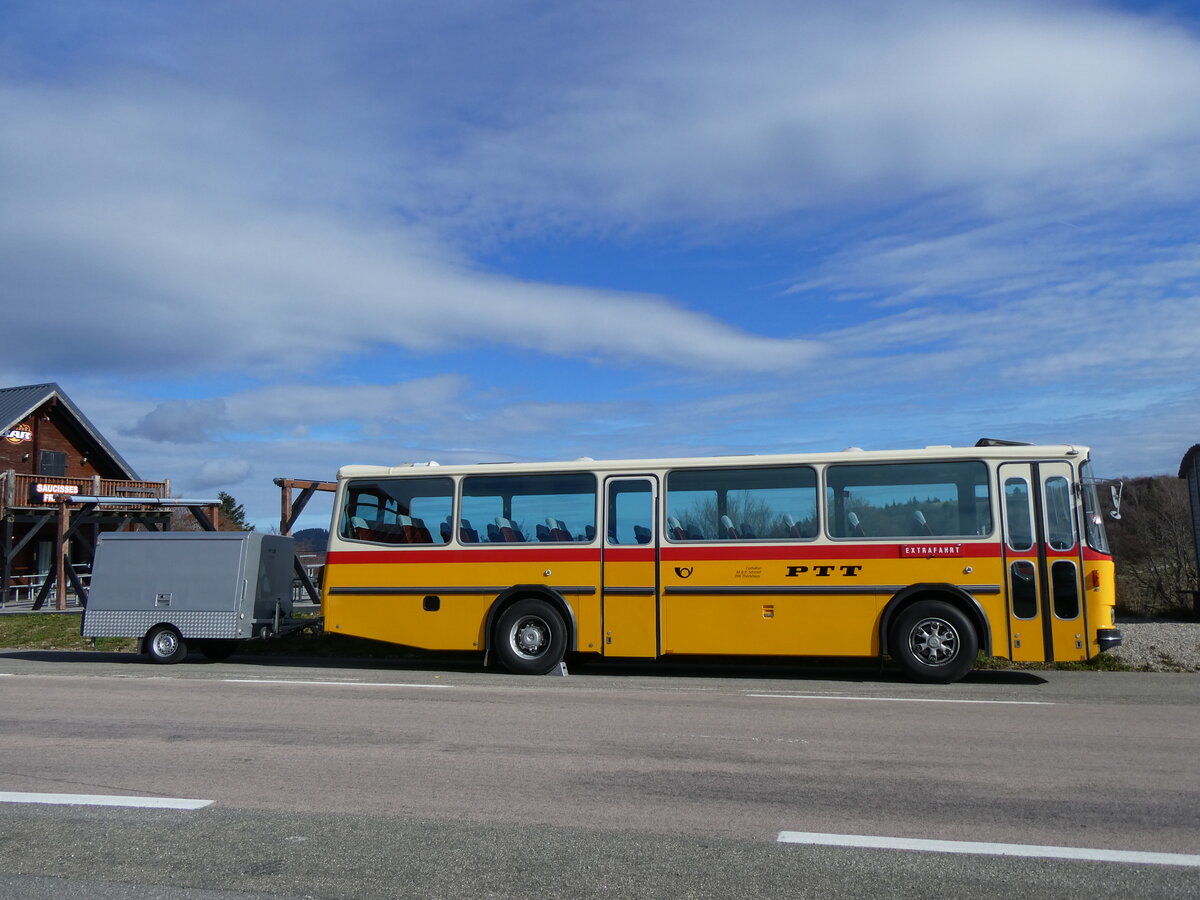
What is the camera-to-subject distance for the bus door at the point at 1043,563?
11.9m

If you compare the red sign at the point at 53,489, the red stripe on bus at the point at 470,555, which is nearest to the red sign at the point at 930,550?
the red stripe on bus at the point at 470,555

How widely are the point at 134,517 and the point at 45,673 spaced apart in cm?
2108

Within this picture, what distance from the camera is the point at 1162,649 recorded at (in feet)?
45.2

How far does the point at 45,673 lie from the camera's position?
13766 millimetres

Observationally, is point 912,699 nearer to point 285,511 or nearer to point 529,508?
point 529,508

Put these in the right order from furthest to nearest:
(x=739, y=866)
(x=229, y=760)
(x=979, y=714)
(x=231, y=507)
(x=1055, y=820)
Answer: (x=231, y=507)
(x=979, y=714)
(x=229, y=760)
(x=1055, y=820)
(x=739, y=866)

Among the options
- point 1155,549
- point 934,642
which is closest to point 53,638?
point 934,642

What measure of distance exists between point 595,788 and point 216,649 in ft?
36.7

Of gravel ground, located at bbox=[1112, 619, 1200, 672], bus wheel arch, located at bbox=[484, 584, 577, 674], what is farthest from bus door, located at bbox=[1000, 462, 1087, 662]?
bus wheel arch, located at bbox=[484, 584, 577, 674]

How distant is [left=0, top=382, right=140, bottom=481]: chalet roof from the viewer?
4141cm

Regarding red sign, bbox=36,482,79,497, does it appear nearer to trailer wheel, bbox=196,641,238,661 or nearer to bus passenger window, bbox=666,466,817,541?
trailer wheel, bbox=196,641,238,661

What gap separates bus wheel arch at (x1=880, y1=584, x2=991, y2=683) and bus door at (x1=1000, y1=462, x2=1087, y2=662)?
0.44 meters

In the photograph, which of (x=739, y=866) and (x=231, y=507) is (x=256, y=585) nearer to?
(x=739, y=866)

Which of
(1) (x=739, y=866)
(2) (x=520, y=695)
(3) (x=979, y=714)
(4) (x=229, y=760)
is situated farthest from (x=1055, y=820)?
(2) (x=520, y=695)
